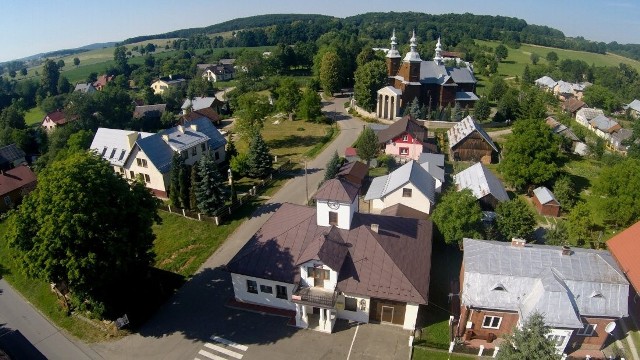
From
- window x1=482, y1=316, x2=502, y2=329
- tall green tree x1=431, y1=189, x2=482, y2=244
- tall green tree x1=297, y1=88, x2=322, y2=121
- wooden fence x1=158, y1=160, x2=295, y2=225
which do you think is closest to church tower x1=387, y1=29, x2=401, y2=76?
tall green tree x1=297, y1=88, x2=322, y2=121

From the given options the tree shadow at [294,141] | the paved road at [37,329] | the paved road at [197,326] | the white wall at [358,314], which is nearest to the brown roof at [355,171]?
the paved road at [197,326]

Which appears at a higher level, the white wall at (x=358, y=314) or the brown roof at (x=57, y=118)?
the brown roof at (x=57, y=118)

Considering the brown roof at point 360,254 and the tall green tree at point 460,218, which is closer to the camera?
the brown roof at point 360,254

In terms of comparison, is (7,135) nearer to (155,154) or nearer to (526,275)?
(155,154)

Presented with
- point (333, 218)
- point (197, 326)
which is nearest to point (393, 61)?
point (333, 218)

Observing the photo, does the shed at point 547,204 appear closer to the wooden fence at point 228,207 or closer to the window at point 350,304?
the window at point 350,304

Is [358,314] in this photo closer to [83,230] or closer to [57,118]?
[83,230]

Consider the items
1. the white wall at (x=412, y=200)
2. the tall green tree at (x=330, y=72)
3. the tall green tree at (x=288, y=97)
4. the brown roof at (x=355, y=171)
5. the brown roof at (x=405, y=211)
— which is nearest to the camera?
the brown roof at (x=405, y=211)
